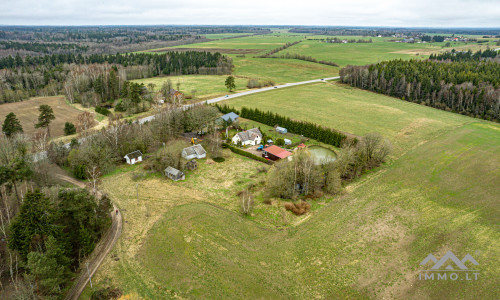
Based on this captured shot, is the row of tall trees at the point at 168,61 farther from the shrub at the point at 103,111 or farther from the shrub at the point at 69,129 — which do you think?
the shrub at the point at 69,129

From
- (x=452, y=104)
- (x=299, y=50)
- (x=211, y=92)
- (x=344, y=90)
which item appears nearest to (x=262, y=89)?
(x=211, y=92)

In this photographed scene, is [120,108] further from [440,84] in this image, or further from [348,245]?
[440,84]

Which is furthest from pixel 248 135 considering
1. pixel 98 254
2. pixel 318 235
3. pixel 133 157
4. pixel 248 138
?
pixel 98 254

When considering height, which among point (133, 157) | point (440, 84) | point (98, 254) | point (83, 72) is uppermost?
point (83, 72)

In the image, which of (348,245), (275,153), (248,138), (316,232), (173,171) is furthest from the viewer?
(248,138)

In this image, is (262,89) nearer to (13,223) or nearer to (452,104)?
(452,104)

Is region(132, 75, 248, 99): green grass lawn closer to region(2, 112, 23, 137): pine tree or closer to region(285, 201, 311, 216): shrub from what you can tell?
region(2, 112, 23, 137): pine tree

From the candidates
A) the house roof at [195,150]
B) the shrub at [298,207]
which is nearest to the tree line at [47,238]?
the house roof at [195,150]
